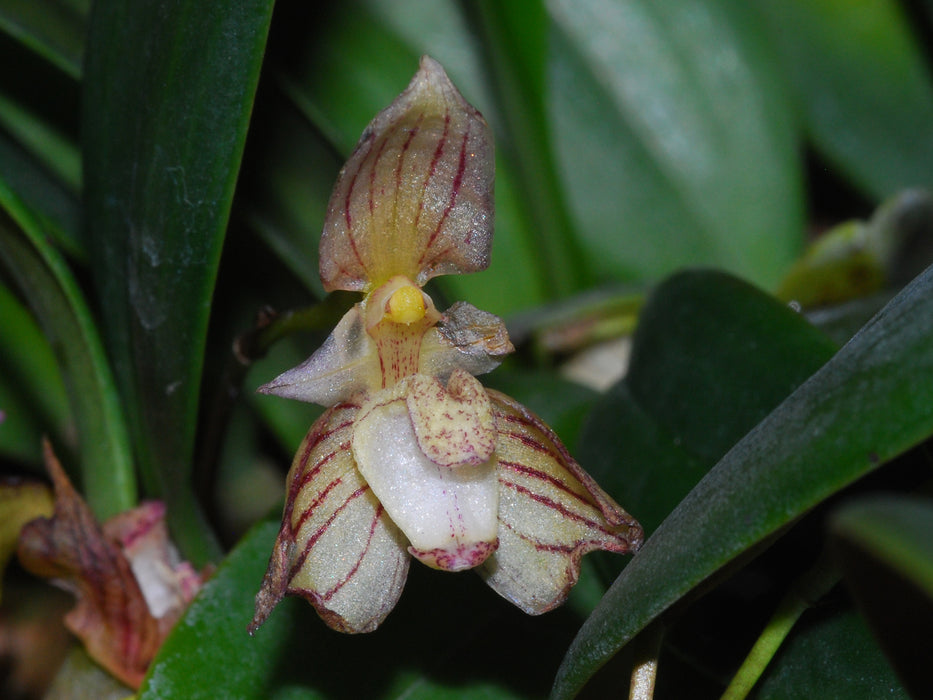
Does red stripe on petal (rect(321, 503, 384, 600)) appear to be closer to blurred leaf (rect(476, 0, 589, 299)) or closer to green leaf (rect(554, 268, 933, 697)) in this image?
green leaf (rect(554, 268, 933, 697))

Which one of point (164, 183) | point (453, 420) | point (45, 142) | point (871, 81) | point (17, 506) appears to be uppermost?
point (45, 142)

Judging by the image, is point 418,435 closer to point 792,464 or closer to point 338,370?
point 338,370

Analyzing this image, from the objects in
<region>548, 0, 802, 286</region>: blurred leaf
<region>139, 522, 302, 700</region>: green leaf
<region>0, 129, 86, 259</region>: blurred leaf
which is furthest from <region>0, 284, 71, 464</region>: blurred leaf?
<region>548, 0, 802, 286</region>: blurred leaf

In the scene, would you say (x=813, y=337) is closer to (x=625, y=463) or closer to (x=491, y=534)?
(x=625, y=463)

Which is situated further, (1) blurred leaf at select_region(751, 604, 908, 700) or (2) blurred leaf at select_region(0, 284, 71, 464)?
(2) blurred leaf at select_region(0, 284, 71, 464)

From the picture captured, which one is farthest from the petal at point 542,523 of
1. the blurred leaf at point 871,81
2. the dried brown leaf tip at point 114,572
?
the blurred leaf at point 871,81

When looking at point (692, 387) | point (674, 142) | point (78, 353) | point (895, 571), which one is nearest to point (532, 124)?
point (674, 142)

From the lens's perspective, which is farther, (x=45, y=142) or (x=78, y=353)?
(x=45, y=142)
